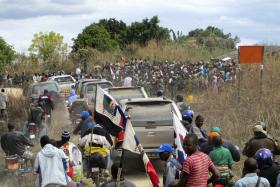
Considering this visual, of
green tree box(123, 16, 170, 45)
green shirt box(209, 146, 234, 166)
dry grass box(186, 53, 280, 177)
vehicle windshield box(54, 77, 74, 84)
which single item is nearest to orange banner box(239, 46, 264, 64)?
dry grass box(186, 53, 280, 177)

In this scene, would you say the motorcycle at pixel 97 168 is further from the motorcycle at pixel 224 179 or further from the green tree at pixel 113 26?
the green tree at pixel 113 26

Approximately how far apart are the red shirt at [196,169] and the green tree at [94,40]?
47.6 metres

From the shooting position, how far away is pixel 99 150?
1145 cm

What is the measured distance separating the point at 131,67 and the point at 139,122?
2108cm

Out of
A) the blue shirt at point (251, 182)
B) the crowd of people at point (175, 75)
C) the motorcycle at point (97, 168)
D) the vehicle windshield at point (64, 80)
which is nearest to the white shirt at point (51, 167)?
the motorcycle at point (97, 168)

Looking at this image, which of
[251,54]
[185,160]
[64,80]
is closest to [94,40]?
[64,80]

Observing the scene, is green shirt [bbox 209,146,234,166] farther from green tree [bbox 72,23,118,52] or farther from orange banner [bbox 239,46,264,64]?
green tree [bbox 72,23,118,52]

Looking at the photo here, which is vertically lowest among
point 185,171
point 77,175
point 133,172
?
point 133,172

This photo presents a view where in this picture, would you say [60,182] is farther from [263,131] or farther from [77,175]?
[263,131]

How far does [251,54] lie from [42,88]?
31.7 ft

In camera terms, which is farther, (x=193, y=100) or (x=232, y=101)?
(x=193, y=100)

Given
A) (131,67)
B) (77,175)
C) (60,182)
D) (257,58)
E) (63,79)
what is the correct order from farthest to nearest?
(131,67), (63,79), (257,58), (77,175), (60,182)

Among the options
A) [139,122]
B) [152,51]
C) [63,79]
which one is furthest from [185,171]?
[152,51]

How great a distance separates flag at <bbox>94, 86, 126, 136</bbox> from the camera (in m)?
10.4
